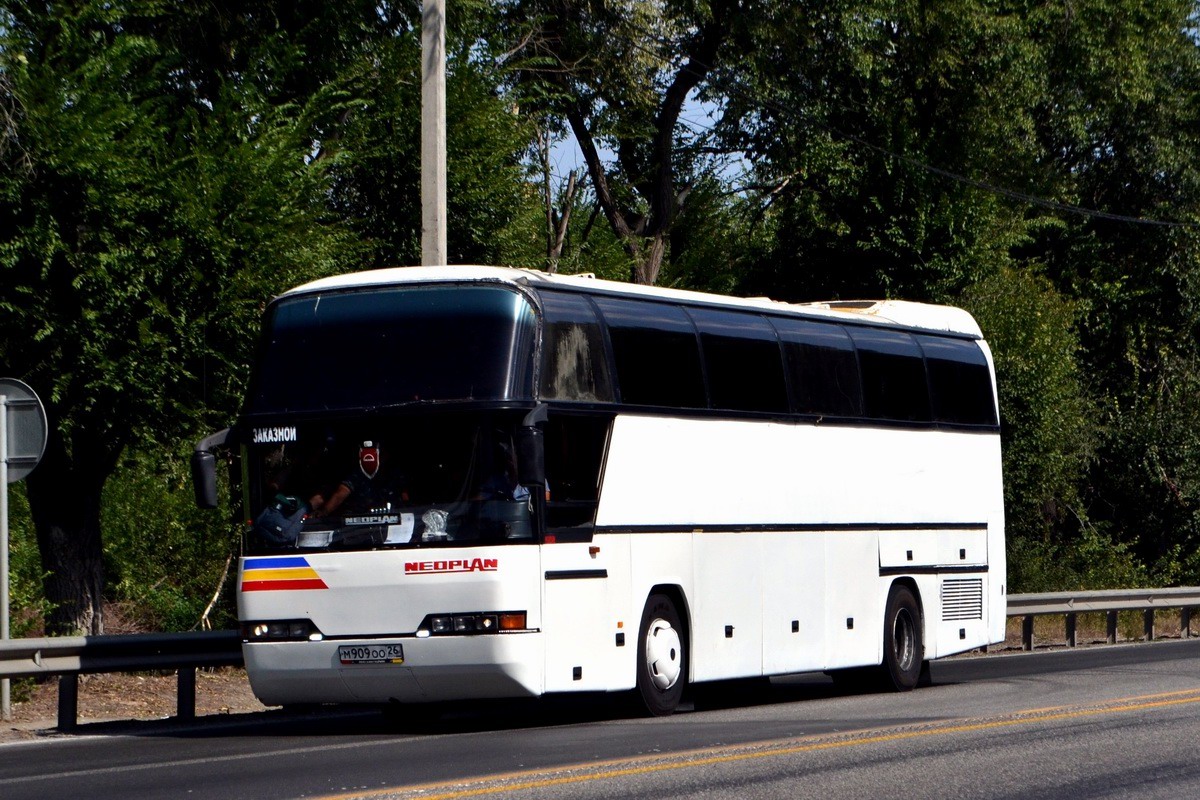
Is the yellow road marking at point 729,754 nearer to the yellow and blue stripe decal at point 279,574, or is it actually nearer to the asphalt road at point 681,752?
the asphalt road at point 681,752

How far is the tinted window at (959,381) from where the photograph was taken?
19125 mm

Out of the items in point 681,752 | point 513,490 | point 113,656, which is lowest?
point 681,752

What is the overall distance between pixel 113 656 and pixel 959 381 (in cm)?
955

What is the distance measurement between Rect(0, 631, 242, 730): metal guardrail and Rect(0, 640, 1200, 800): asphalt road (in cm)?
34

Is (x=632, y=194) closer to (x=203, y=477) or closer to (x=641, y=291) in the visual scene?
(x=641, y=291)

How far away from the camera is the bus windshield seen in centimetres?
1289

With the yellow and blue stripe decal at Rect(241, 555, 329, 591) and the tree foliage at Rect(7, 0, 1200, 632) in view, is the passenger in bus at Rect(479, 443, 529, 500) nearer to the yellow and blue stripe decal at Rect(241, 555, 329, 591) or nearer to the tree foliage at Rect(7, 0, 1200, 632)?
the yellow and blue stripe decal at Rect(241, 555, 329, 591)

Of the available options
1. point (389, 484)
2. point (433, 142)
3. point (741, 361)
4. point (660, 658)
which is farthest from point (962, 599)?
point (389, 484)

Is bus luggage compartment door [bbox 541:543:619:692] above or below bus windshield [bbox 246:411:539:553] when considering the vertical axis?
below

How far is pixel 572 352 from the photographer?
13680 mm

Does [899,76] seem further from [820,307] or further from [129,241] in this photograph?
[129,241]

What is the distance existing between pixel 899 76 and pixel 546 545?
2171cm

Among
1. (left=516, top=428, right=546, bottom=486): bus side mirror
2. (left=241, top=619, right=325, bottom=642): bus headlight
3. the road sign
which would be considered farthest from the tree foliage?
(left=516, top=428, right=546, bottom=486): bus side mirror

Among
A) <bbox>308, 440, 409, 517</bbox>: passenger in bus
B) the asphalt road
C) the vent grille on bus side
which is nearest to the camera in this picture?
the asphalt road
